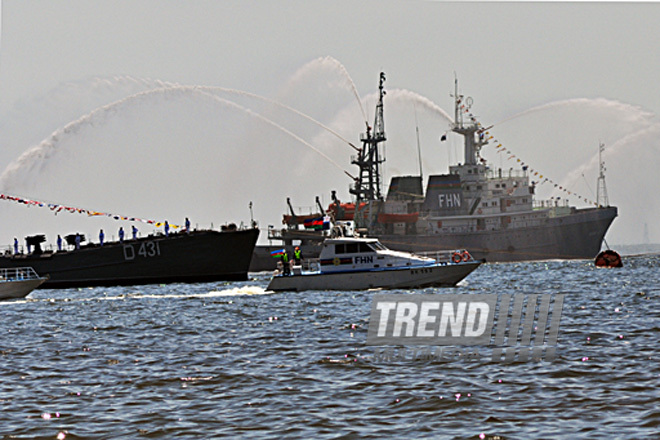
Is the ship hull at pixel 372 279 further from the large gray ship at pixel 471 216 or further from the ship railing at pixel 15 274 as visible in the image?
the large gray ship at pixel 471 216

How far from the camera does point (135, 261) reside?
181 feet

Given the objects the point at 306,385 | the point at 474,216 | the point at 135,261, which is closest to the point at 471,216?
the point at 474,216

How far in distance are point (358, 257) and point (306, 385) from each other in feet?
80.1

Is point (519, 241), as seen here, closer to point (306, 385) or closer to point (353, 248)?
point (353, 248)

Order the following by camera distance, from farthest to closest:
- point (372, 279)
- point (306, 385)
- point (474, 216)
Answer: point (474, 216) < point (372, 279) < point (306, 385)

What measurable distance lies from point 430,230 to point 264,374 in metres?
81.2

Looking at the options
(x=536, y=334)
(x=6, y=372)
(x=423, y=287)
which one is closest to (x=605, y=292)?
(x=423, y=287)

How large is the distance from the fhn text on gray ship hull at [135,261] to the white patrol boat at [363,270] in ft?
52.0

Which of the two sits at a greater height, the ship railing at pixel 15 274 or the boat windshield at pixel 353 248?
the boat windshield at pixel 353 248

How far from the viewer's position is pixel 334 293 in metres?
41.0

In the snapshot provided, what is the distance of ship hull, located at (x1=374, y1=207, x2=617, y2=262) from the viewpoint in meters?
95.7

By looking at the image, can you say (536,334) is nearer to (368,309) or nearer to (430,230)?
(368,309)

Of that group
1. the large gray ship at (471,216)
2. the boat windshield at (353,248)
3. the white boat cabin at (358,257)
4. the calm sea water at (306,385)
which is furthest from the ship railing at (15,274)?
the large gray ship at (471,216)

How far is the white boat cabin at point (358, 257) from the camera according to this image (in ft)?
132
